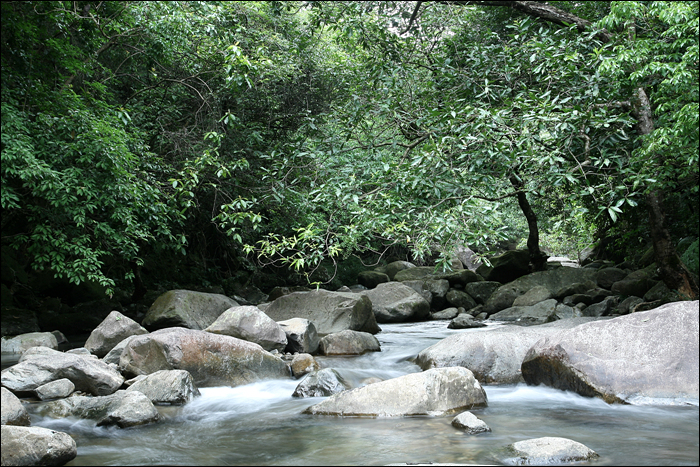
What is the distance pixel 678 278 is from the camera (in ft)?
26.9

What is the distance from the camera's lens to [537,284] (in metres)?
13.7

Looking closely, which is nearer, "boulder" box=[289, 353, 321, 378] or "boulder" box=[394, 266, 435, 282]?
"boulder" box=[289, 353, 321, 378]

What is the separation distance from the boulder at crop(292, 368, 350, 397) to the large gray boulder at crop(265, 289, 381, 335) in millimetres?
3356

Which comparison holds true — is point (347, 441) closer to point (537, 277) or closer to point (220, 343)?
point (220, 343)

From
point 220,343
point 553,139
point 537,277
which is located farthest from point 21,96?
point 537,277

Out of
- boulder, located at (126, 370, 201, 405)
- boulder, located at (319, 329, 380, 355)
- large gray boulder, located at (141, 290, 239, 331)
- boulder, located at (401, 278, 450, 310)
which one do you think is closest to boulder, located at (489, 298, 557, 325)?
boulder, located at (401, 278, 450, 310)

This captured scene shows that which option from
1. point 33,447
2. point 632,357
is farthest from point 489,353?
point 33,447

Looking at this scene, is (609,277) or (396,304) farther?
(609,277)

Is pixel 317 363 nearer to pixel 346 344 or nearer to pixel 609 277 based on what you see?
pixel 346 344

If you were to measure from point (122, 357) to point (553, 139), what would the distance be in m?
6.33

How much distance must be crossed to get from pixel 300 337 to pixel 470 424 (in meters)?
4.18

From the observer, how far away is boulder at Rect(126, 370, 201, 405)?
595 centimetres

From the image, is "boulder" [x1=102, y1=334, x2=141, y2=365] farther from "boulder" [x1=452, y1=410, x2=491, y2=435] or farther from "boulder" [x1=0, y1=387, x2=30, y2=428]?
"boulder" [x1=452, y1=410, x2=491, y2=435]

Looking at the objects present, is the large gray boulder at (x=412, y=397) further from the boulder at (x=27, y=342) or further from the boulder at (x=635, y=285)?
the boulder at (x=635, y=285)
